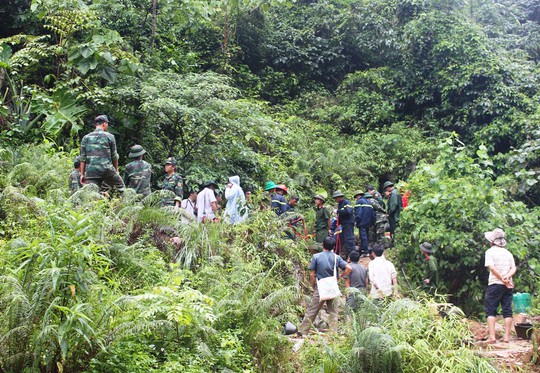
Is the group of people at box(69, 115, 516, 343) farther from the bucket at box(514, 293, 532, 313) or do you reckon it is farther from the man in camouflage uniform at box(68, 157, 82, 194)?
Result: the bucket at box(514, 293, 532, 313)

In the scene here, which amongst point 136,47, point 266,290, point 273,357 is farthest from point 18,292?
point 136,47

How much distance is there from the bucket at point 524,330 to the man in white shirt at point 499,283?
0.15 meters

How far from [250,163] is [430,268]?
5.09 meters

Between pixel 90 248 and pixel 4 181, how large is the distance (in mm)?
5056

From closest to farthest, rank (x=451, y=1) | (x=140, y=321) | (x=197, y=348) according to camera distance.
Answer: (x=140, y=321) → (x=197, y=348) → (x=451, y=1)

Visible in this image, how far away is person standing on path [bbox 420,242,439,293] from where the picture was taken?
10.3m

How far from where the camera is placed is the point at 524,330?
840 centimetres

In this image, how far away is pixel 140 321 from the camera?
564 cm

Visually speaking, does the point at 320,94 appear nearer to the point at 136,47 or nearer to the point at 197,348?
the point at 136,47

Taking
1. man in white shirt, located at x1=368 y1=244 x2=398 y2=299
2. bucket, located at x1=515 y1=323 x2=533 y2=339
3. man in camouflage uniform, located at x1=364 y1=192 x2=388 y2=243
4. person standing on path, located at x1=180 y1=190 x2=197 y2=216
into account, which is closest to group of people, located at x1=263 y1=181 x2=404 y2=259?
man in camouflage uniform, located at x1=364 y1=192 x2=388 y2=243

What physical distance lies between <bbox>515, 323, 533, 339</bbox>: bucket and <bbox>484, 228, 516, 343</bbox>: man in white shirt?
0.15m

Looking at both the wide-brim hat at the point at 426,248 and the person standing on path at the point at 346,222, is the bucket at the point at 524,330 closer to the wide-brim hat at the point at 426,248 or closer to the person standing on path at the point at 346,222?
the wide-brim hat at the point at 426,248

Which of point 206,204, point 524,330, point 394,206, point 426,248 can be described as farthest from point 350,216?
point 524,330

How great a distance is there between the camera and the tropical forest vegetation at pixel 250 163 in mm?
5805
